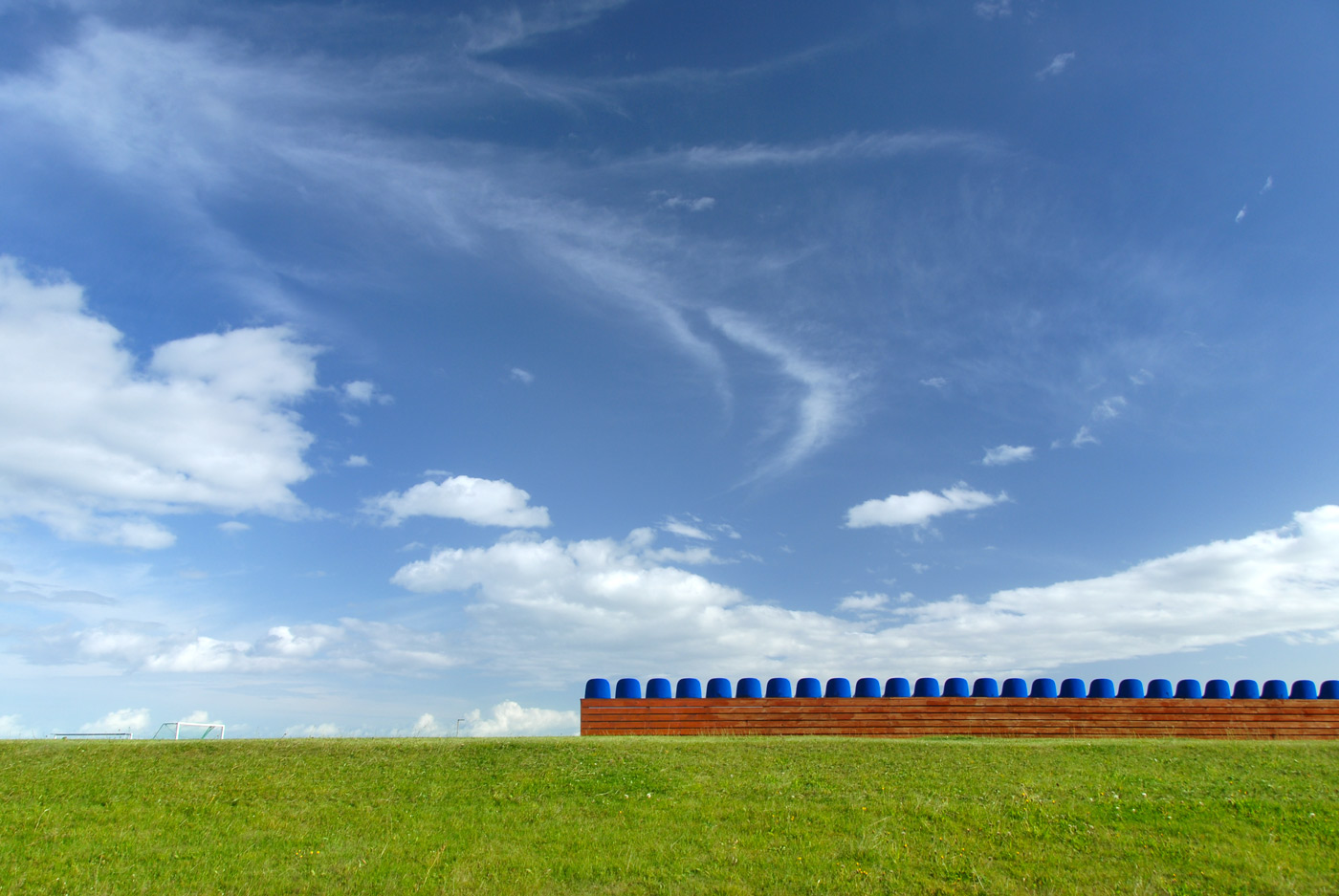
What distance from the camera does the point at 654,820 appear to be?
53.2 ft

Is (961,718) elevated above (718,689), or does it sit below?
below

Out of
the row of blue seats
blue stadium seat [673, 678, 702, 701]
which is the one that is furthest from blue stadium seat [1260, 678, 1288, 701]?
blue stadium seat [673, 678, 702, 701]

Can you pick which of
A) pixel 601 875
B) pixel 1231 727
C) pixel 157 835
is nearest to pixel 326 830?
pixel 157 835

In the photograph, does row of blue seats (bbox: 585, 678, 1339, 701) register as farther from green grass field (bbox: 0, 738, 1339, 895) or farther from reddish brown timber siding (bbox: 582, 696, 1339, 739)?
green grass field (bbox: 0, 738, 1339, 895)

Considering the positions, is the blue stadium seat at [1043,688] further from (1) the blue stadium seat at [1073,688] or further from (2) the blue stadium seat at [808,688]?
(2) the blue stadium seat at [808,688]

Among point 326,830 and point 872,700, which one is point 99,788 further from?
point 872,700

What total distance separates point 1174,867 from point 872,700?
64.9 ft

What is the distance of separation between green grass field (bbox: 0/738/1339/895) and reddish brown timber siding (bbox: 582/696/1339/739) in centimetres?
980

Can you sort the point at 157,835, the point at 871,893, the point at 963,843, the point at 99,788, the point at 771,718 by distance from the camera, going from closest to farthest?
1. the point at 871,893
2. the point at 963,843
3. the point at 157,835
4. the point at 99,788
5. the point at 771,718

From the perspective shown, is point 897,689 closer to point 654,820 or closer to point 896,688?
point 896,688

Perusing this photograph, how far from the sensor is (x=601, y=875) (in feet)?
44.5

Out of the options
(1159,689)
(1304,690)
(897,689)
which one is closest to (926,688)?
(897,689)

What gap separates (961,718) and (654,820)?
67.9 ft

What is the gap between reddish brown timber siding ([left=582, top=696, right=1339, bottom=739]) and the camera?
32625 millimetres
